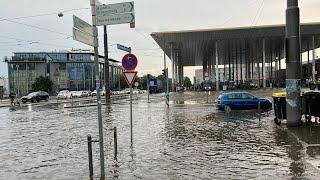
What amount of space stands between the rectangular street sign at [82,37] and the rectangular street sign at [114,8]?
52cm

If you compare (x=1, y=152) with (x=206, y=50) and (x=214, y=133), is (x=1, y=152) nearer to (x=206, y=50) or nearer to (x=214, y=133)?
(x=214, y=133)

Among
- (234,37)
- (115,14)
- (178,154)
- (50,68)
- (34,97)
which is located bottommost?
(178,154)

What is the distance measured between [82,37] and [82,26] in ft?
0.94

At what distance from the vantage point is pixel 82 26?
9.54 meters

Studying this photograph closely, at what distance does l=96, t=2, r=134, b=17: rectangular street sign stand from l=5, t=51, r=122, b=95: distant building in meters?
141

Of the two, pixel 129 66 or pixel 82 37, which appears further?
pixel 129 66

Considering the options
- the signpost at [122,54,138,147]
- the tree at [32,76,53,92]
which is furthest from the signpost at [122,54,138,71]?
the tree at [32,76,53,92]

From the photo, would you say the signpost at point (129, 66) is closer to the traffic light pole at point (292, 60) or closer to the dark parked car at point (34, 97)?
the traffic light pole at point (292, 60)

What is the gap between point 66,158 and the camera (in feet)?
43.1

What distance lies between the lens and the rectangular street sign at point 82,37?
9.23 meters

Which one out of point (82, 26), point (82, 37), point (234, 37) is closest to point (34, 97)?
point (234, 37)

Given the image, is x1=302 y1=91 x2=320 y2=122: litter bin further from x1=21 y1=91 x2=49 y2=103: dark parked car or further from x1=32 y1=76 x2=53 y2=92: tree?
x1=32 y1=76 x2=53 y2=92: tree

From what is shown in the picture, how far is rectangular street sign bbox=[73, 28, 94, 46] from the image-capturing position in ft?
30.3

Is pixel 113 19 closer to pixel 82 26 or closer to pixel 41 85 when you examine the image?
pixel 82 26
